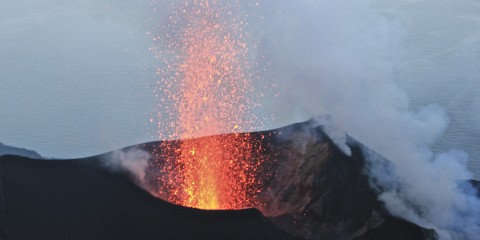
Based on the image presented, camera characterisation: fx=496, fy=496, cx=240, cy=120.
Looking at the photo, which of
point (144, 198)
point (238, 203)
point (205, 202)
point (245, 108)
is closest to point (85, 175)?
point (144, 198)

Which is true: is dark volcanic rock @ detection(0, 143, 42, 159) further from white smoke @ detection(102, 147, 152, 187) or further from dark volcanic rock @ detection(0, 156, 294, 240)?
white smoke @ detection(102, 147, 152, 187)

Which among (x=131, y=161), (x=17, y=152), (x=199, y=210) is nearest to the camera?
(x=199, y=210)

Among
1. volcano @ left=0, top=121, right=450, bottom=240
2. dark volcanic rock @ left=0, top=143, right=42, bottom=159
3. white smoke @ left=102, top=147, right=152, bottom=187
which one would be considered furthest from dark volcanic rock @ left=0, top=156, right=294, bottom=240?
dark volcanic rock @ left=0, top=143, right=42, bottom=159

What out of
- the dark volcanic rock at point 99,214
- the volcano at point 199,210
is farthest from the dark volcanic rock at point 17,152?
the dark volcanic rock at point 99,214

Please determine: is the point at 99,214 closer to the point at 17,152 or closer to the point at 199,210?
the point at 199,210

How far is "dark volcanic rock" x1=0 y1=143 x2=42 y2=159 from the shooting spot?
1627 cm

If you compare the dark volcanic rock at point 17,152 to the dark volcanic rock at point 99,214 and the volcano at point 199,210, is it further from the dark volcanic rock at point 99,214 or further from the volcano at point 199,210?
the dark volcanic rock at point 99,214

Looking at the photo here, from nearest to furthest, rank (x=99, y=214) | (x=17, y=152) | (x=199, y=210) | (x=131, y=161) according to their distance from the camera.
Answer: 1. (x=99, y=214)
2. (x=199, y=210)
3. (x=131, y=161)
4. (x=17, y=152)

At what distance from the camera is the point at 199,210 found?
1276cm

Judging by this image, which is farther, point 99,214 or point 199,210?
point 199,210

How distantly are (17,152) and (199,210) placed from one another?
7.54 meters

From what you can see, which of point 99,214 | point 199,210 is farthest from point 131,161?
point 199,210

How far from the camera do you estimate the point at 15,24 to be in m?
30.3

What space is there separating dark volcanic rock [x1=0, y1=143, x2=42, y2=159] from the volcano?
0.91 meters
